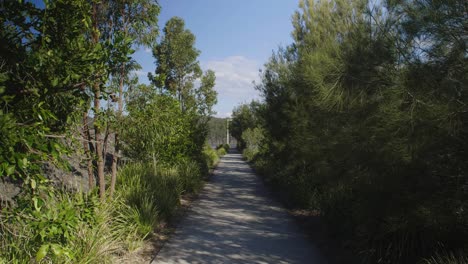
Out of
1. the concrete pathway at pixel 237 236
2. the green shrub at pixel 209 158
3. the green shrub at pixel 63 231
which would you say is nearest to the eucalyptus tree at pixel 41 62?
the green shrub at pixel 63 231

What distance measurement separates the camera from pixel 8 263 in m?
3.49

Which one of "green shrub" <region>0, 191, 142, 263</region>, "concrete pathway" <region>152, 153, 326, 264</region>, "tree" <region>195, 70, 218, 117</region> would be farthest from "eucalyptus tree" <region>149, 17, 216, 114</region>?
"green shrub" <region>0, 191, 142, 263</region>

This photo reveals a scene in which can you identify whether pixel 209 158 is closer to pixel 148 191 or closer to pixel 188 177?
pixel 188 177

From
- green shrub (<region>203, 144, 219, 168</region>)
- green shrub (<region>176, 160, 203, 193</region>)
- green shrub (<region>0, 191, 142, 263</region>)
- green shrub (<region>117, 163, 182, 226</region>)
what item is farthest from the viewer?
green shrub (<region>203, 144, 219, 168</region>)

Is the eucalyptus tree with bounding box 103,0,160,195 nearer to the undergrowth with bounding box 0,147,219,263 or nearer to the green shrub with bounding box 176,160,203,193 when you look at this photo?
the undergrowth with bounding box 0,147,219,263

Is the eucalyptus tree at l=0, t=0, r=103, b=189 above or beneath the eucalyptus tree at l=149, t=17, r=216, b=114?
beneath

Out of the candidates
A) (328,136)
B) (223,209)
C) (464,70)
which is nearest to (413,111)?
(464,70)

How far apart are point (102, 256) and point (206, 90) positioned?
600 inches

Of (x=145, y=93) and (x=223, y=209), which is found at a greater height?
(x=145, y=93)

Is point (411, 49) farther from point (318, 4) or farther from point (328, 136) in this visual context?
point (318, 4)

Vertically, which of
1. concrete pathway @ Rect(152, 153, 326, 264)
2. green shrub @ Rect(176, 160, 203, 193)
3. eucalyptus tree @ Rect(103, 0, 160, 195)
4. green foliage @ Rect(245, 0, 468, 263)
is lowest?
concrete pathway @ Rect(152, 153, 326, 264)

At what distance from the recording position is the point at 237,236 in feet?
21.8

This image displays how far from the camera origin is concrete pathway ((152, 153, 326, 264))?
17.9 ft

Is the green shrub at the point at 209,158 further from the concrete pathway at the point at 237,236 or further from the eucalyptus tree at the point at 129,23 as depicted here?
the eucalyptus tree at the point at 129,23
